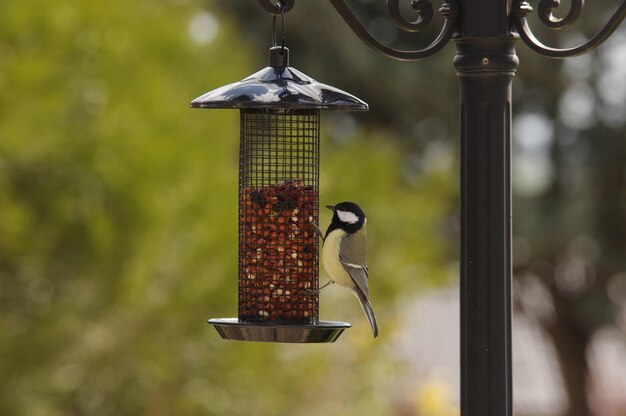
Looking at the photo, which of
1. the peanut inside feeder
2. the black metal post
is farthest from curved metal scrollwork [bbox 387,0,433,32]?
the peanut inside feeder

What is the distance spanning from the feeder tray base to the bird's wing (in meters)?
0.27

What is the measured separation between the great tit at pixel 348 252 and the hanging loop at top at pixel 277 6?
81cm

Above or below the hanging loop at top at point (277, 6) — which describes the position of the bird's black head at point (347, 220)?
below

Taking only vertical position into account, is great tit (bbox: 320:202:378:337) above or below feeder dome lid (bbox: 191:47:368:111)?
below

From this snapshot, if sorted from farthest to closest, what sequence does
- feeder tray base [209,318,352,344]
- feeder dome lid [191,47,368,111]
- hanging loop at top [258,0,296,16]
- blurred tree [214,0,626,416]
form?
blurred tree [214,0,626,416], feeder tray base [209,318,352,344], feeder dome lid [191,47,368,111], hanging loop at top [258,0,296,16]

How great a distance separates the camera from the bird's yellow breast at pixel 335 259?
4.04 m

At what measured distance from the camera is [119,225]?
9148 millimetres

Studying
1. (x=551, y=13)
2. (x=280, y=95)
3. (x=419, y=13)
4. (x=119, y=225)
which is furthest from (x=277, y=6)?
(x=119, y=225)

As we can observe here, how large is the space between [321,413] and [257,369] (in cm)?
139

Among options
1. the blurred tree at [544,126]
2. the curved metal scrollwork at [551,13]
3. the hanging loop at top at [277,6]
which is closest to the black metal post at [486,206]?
the curved metal scrollwork at [551,13]

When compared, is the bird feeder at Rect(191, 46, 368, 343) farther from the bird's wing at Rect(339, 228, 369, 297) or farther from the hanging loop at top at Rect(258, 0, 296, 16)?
the hanging loop at top at Rect(258, 0, 296, 16)

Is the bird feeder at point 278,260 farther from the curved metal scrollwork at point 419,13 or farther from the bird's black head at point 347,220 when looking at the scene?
the curved metal scrollwork at point 419,13

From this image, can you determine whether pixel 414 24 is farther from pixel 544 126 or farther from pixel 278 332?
pixel 544 126

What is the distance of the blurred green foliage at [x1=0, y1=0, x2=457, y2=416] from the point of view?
8.73 m
